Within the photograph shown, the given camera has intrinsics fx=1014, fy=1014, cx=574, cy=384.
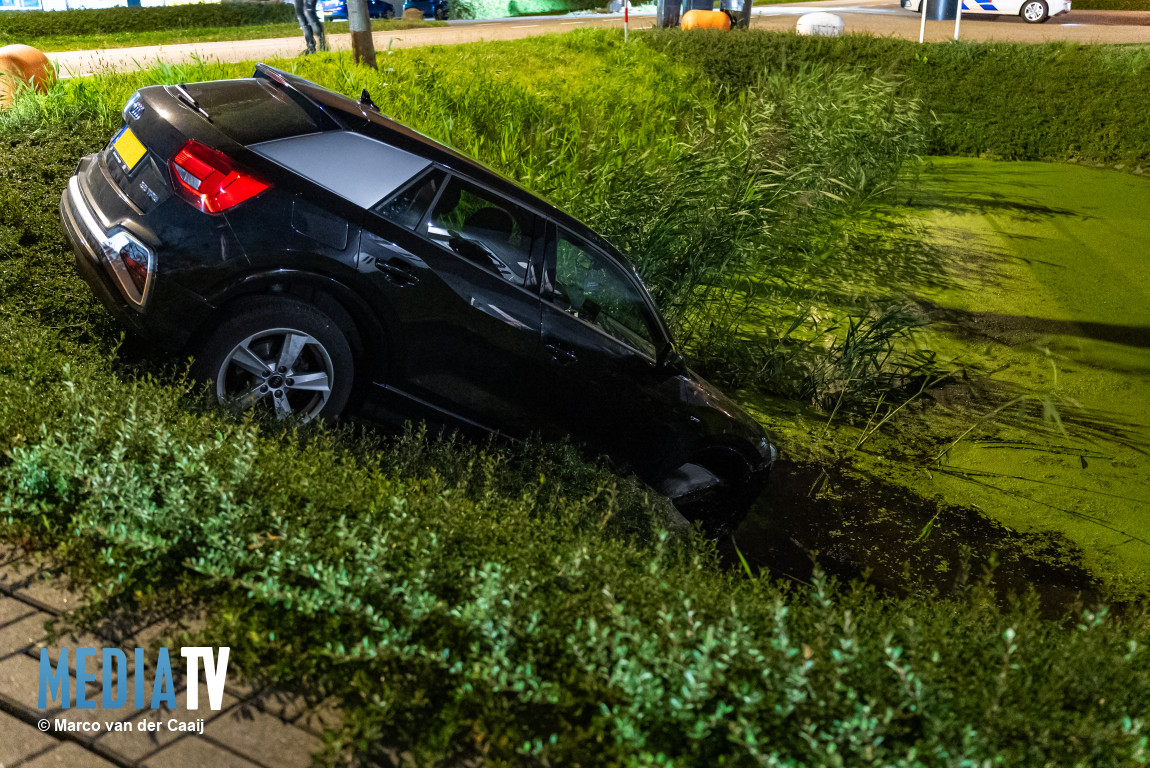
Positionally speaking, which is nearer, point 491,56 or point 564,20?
point 491,56

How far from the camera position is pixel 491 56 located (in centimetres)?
1318

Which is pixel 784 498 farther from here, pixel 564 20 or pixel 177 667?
pixel 564 20

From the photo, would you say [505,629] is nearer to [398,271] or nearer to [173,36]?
[398,271]

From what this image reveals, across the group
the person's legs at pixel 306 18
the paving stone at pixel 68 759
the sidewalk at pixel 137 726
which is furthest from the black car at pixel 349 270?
the person's legs at pixel 306 18

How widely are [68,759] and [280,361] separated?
2263 mm

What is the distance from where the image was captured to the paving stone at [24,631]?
2.91m

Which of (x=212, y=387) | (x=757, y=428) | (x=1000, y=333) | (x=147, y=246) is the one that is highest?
(x=147, y=246)

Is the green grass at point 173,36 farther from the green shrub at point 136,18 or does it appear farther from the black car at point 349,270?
the black car at point 349,270

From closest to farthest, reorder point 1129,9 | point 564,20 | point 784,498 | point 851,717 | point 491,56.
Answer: point 851,717 < point 784,498 < point 491,56 < point 564,20 < point 1129,9

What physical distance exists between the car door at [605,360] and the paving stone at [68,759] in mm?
2746

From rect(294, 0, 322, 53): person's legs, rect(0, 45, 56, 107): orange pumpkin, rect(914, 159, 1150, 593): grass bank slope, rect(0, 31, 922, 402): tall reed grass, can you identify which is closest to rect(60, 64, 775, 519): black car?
rect(914, 159, 1150, 593): grass bank slope

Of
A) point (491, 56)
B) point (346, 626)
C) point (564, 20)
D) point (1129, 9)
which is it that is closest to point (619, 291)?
point (346, 626)

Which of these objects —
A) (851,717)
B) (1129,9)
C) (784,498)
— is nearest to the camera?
(851,717)

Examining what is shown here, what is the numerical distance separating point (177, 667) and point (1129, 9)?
38.7 metres
